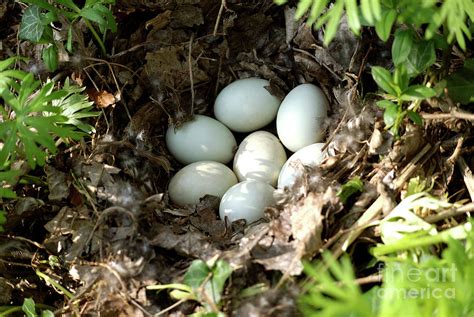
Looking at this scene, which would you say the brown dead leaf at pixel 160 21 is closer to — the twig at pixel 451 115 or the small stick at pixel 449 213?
the twig at pixel 451 115

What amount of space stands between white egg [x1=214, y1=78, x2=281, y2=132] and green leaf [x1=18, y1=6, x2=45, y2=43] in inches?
23.1

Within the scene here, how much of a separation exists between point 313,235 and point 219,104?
76 cm

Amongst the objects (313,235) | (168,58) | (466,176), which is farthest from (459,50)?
(168,58)

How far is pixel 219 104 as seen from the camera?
6.49ft

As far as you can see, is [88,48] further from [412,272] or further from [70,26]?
[412,272]

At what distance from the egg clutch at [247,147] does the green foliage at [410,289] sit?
1.51ft

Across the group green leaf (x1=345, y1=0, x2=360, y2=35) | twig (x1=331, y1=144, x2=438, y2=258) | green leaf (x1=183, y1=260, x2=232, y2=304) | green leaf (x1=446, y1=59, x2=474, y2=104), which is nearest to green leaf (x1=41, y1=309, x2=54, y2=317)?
green leaf (x1=183, y1=260, x2=232, y2=304)

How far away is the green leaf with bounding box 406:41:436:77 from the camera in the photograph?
1.43 m

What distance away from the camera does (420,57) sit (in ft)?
4.72

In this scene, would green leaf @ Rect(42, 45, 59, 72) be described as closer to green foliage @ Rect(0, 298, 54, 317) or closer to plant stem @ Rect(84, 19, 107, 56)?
plant stem @ Rect(84, 19, 107, 56)

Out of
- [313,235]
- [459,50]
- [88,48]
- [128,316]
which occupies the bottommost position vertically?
[128,316]

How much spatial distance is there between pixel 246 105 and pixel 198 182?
0.30 metres

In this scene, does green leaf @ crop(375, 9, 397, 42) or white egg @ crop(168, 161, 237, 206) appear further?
white egg @ crop(168, 161, 237, 206)

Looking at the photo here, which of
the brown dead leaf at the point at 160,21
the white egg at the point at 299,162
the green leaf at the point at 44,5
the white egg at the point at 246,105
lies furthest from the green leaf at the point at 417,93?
the green leaf at the point at 44,5
